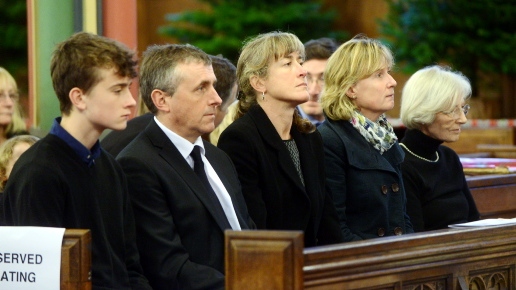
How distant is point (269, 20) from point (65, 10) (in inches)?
337

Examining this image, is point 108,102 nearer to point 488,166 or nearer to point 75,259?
point 75,259

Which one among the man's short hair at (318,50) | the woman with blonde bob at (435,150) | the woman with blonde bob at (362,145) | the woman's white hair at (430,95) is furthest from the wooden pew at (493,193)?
the man's short hair at (318,50)

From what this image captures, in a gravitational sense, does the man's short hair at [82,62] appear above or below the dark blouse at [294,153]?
above

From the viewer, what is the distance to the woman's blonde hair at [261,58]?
3957mm

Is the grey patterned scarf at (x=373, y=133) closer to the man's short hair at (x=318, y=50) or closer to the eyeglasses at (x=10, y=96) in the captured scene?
the man's short hair at (x=318, y=50)

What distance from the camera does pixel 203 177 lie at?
3430 mm

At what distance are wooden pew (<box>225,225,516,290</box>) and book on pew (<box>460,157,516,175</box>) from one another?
253 centimetres

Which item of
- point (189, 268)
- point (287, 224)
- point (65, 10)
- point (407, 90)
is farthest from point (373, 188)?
point (65, 10)

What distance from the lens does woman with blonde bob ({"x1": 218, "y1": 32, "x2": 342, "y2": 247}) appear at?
3805 mm

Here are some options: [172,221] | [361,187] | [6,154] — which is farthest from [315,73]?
[172,221]

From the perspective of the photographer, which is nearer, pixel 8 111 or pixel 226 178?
pixel 226 178

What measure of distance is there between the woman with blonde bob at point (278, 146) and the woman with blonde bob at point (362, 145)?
15cm

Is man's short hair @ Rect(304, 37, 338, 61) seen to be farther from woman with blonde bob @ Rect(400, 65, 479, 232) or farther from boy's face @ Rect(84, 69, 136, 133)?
boy's face @ Rect(84, 69, 136, 133)

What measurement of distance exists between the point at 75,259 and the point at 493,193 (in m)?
3.18
